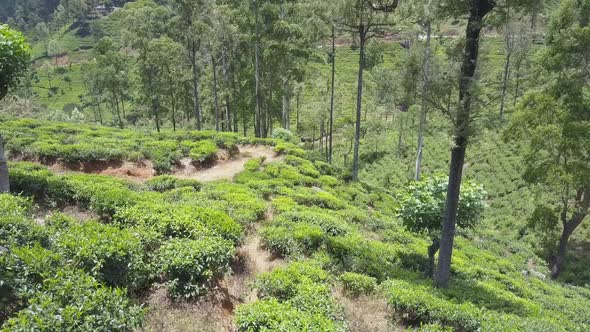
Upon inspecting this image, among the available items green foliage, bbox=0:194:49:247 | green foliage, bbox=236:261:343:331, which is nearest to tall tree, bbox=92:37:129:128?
green foliage, bbox=0:194:49:247

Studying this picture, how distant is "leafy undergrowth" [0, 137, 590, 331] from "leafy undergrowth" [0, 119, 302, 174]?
4867 mm

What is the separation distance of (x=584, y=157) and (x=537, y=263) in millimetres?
6664

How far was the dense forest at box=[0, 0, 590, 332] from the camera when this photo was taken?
24.1ft

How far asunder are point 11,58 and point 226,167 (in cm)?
1364

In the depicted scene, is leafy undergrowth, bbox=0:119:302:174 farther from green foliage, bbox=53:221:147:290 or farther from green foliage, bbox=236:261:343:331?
green foliage, bbox=236:261:343:331

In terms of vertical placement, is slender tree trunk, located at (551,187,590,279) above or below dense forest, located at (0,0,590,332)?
below

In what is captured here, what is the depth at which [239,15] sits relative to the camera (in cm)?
3481

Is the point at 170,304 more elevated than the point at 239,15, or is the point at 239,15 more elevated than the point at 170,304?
the point at 239,15

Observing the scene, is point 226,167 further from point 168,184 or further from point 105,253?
point 105,253

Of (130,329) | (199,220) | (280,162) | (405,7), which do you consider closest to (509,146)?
(405,7)

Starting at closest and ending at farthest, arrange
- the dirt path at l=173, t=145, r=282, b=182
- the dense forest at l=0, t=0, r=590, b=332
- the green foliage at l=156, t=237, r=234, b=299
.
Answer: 1. the dense forest at l=0, t=0, r=590, b=332
2. the green foliage at l=156, t=237, r=234, b=299
3. the dirt path at l=173, t=145, r=282, b=182

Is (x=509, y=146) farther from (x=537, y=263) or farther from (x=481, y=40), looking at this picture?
(x=481, y=40)

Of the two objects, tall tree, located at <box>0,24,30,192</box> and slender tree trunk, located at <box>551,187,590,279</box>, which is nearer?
tall tree, located at <box>0,24,30,192</box>

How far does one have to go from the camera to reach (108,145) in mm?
21125
